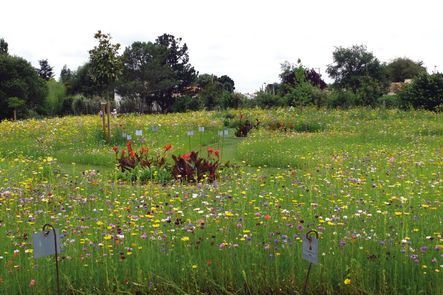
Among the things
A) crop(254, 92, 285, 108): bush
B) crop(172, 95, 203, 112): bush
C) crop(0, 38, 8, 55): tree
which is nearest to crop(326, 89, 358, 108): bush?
crop(254, 92, 285, 108): bush

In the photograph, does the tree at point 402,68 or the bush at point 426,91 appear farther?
the tree at point 402,68

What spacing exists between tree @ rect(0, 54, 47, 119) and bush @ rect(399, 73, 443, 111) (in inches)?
1224

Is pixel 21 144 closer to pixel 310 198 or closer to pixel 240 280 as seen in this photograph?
pixel 310 198

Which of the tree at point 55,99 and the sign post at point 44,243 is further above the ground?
the tree at point 55,99

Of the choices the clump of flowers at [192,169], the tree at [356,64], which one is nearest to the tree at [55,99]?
the tree at [356,64]

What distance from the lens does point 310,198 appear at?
5.75 m

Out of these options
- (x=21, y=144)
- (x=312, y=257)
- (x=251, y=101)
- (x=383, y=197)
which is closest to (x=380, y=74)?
(x=251, y=101)

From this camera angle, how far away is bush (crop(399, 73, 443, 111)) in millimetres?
27125

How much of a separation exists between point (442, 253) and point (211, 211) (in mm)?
2154

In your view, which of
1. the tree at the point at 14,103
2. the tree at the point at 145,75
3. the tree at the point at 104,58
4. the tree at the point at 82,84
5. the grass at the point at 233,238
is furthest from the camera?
the tree at the point at 145,75

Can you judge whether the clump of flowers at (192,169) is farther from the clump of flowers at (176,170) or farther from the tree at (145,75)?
the tree at (145,75)

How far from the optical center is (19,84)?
144 ft

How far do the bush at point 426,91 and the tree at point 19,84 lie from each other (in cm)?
3108

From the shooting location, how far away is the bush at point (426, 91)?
89.0 ft
